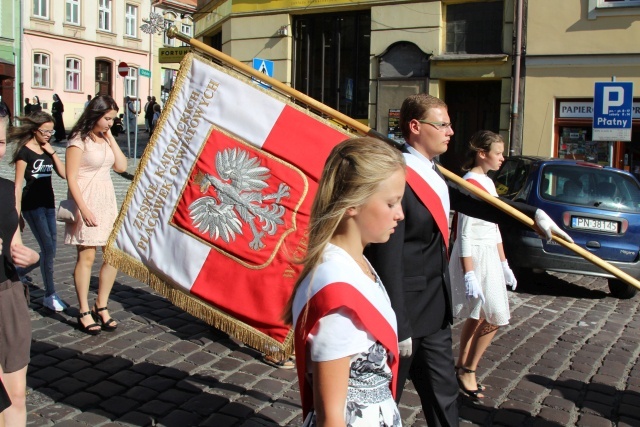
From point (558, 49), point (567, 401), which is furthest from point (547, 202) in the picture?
point (558, 49)

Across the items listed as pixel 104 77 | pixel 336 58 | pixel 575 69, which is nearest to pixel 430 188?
pixel 575 69

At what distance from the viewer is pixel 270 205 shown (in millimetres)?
4469

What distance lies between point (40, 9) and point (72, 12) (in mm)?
2106

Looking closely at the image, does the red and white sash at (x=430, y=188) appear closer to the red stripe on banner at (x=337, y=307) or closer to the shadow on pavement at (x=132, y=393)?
the red stripe on banner at (x=337, y=307)

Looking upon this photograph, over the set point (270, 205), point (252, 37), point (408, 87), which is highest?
point (252, 37)

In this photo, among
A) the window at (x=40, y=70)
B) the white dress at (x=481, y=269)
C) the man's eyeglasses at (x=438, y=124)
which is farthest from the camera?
the window at (x=40, y=70)

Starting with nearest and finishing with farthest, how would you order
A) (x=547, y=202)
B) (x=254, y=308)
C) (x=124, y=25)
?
(x=254, y=308) < (x=547, y=202) < (x=124, y=25)

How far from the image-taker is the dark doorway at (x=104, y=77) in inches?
1725

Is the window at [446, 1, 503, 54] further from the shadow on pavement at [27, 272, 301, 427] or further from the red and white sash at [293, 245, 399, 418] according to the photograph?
the red and white sash at [293, 245, 399, 418]

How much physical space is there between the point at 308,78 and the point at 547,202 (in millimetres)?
13019

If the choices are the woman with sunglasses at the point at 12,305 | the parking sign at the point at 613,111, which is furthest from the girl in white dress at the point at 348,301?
the parking sign at the point at 613,111

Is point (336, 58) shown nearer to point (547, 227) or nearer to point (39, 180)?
point (39, 180)

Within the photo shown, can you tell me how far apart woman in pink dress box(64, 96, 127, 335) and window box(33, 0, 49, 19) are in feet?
124

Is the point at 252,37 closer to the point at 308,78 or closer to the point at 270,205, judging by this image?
the point at 308,78
